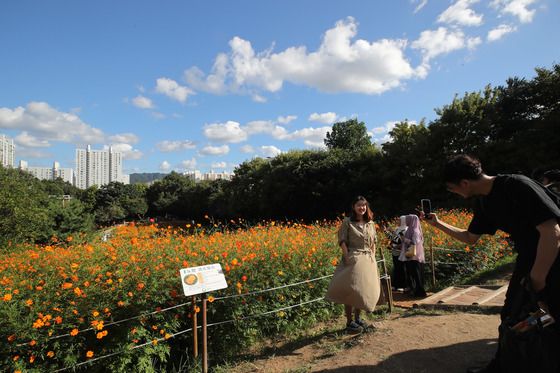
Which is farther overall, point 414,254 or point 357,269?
point 414,254

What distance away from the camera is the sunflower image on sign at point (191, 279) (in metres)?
3.33

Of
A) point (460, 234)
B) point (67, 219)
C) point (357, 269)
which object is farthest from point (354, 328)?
point (67, 219)

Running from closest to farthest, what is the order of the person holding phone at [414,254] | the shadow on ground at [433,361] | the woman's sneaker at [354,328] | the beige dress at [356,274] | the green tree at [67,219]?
the shadow on ground at [433,361] → the beige dress at [356,274] → the woman's sneaker at [354,328] → the person holding phone at [414,254] → the green tree at [67,219]

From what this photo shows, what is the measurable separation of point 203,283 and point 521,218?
8.47 feet

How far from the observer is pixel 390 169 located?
24.1 metres

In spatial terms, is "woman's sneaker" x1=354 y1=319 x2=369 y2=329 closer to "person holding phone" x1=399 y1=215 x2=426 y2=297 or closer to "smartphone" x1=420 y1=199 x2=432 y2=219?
"smartphone" x1=420 y1=199 x2=432 y2=219

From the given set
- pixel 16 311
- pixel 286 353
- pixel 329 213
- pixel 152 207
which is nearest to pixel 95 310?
pixel 16 311

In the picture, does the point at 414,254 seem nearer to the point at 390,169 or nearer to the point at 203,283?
the point at 203,283

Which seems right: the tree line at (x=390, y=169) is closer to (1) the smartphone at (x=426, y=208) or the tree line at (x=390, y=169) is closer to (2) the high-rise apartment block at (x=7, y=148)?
(1) the smartphone at (x=426, y=208)

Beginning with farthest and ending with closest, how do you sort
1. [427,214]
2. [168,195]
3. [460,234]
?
1. [168,195]
2. [427,214]
3. [460,234]

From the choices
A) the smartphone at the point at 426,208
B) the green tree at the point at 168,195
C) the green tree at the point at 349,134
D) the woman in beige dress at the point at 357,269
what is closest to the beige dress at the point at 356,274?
the woman in beige dress at the point at 357,269

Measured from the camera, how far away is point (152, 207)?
7569 cm

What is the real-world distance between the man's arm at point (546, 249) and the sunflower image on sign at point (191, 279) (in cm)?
260

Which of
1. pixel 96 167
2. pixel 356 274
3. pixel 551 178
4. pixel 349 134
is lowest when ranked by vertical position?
pixel 356 274
